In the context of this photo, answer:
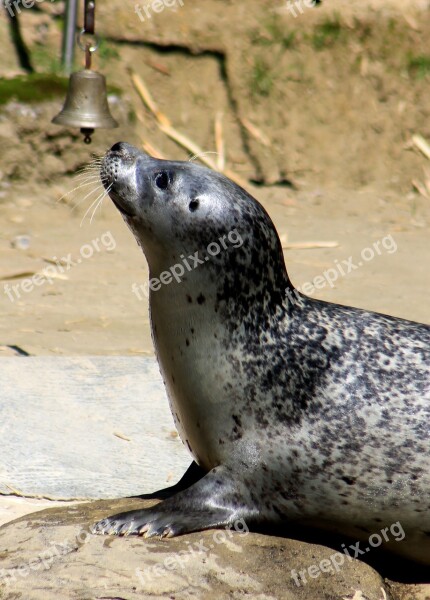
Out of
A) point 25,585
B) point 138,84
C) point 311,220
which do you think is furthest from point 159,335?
point 138,84

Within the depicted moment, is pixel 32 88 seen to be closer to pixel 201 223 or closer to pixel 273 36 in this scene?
pixel 273 36

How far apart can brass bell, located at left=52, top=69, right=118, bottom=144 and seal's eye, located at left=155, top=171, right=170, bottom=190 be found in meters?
1.70

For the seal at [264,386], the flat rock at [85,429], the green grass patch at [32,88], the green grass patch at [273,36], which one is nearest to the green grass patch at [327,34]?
the green grass patch at [273,36]

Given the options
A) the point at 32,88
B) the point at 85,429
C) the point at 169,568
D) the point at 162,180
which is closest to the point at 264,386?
the point at 169,568

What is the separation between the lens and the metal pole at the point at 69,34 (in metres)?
9.82

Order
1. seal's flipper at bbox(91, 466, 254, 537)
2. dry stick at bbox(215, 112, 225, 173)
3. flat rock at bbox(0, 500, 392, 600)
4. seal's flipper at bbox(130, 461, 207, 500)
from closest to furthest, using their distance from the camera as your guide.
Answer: flat rock at bbox(0, 500, 392, 600)
seal's flipper at bbox(91, 466, 254, 537)
seal's flipper at bbox(130, 461, 207, 500)
dry stick at bbox(215, 112, 225, 173)

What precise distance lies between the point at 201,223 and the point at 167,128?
7.10 metres

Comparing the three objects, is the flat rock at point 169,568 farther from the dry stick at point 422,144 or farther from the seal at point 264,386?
the dry stick at point 422,144

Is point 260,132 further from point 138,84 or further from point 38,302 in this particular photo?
point 38,302

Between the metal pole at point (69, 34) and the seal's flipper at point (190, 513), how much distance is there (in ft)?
23.1

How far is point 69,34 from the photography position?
9961mm

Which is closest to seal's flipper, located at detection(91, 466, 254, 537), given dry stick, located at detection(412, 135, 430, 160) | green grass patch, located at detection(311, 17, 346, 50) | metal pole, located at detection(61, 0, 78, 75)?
metal pole, located at detection(61, 0, 78, 75)

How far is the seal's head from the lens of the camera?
147 inches

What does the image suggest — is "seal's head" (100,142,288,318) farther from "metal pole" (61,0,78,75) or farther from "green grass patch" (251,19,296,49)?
"green grass patch" (251,19,296,49)
